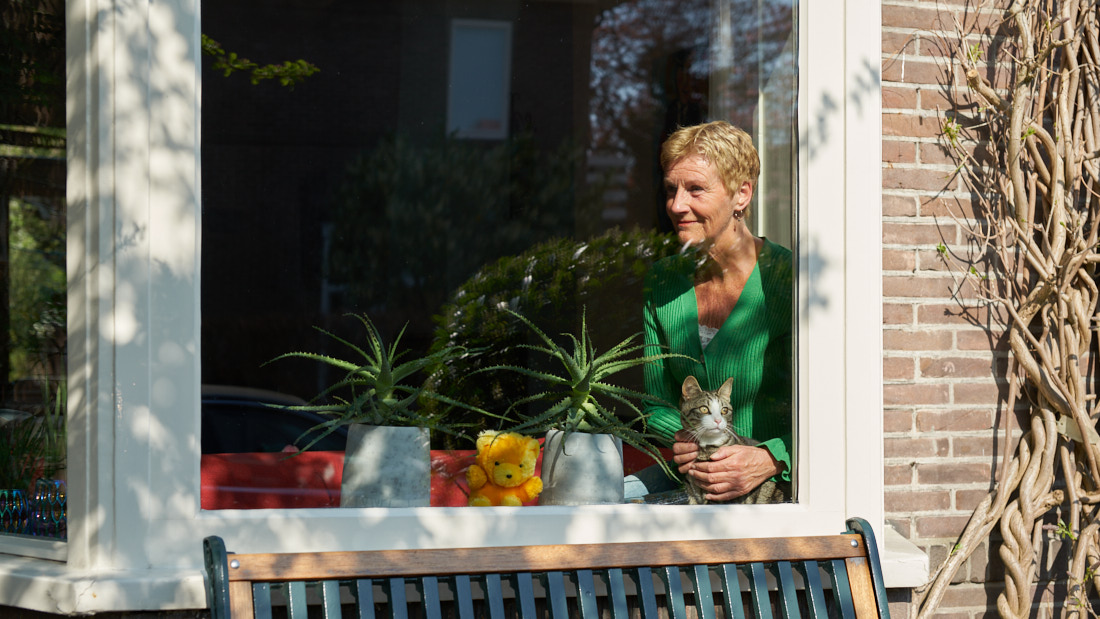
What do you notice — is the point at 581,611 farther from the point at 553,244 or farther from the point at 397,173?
the point at 397,173

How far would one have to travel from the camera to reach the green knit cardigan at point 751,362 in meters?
2.42

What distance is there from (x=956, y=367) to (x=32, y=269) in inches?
93.1

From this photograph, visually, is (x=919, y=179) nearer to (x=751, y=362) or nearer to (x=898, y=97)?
(x=898, y=97)

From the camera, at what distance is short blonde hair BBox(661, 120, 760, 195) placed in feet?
8.45

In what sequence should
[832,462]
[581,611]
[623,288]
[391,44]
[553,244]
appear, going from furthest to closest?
1. [391,44]
2. [553,244]
3. [623,288]
4. [832,462]
5. [581,611]

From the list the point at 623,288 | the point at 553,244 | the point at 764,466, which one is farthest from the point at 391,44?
the point at 764,466


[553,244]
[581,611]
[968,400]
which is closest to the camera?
[581,611]

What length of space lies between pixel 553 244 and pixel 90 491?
285 cm

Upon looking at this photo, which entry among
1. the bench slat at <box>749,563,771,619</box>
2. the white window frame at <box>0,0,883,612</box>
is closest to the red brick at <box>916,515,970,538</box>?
the bench slat at <box>749,563,771,619</box>

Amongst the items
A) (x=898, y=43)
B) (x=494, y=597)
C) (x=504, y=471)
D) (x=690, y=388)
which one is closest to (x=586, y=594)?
(x=494, y=597)

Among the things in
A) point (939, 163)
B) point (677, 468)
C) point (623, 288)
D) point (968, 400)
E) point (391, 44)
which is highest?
point (391, 44)

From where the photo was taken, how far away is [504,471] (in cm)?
233

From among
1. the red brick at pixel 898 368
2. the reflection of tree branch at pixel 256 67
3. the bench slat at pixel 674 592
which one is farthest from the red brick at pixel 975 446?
the reflection of tree branch at pixel 256 67

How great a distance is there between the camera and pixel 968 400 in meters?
2.49
